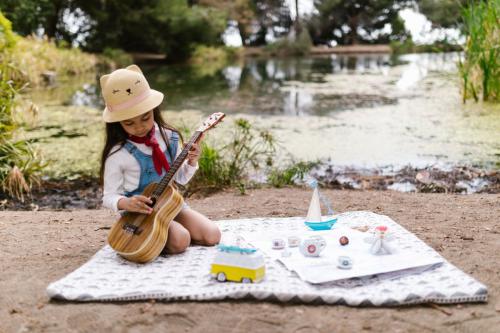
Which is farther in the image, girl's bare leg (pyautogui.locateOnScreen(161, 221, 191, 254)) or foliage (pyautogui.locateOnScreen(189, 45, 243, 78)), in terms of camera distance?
foliage (pyautogui.locateOnScreen(189, 45, 243, 78))

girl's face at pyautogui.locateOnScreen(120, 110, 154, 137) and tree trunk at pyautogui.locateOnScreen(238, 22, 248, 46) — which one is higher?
tree trunk at pyautogui.locateOnScreen(238, 22, 248, 46)

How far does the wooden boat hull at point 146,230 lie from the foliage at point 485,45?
5255mm

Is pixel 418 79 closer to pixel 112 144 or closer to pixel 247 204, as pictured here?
pixel 247 204

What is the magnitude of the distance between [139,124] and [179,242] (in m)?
0.56

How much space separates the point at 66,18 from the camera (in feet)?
68.2

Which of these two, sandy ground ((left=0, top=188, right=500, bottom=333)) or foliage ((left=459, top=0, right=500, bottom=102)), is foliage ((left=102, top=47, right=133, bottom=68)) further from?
sandy ground ((left=0, top=188, right=500, bottom=333))

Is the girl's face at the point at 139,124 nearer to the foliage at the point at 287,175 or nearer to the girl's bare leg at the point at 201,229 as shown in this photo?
the girl's bare leg at the point at 201,229

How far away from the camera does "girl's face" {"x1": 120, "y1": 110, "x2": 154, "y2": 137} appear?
2740 mm

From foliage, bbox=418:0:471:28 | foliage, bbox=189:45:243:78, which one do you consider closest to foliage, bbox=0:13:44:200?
foliage, bbox=189:45:243:78

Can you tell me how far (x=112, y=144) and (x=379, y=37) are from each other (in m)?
29.7

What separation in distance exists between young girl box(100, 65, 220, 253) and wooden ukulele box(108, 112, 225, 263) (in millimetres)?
56

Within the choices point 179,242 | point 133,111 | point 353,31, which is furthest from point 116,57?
point 179,242

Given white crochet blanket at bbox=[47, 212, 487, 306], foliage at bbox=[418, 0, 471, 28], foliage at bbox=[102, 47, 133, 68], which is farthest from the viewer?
foliage at bbox=[418, 0, 471, 28]

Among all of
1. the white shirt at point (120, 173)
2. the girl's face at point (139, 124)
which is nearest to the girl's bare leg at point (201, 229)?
the white shirt at point (120, 173)
